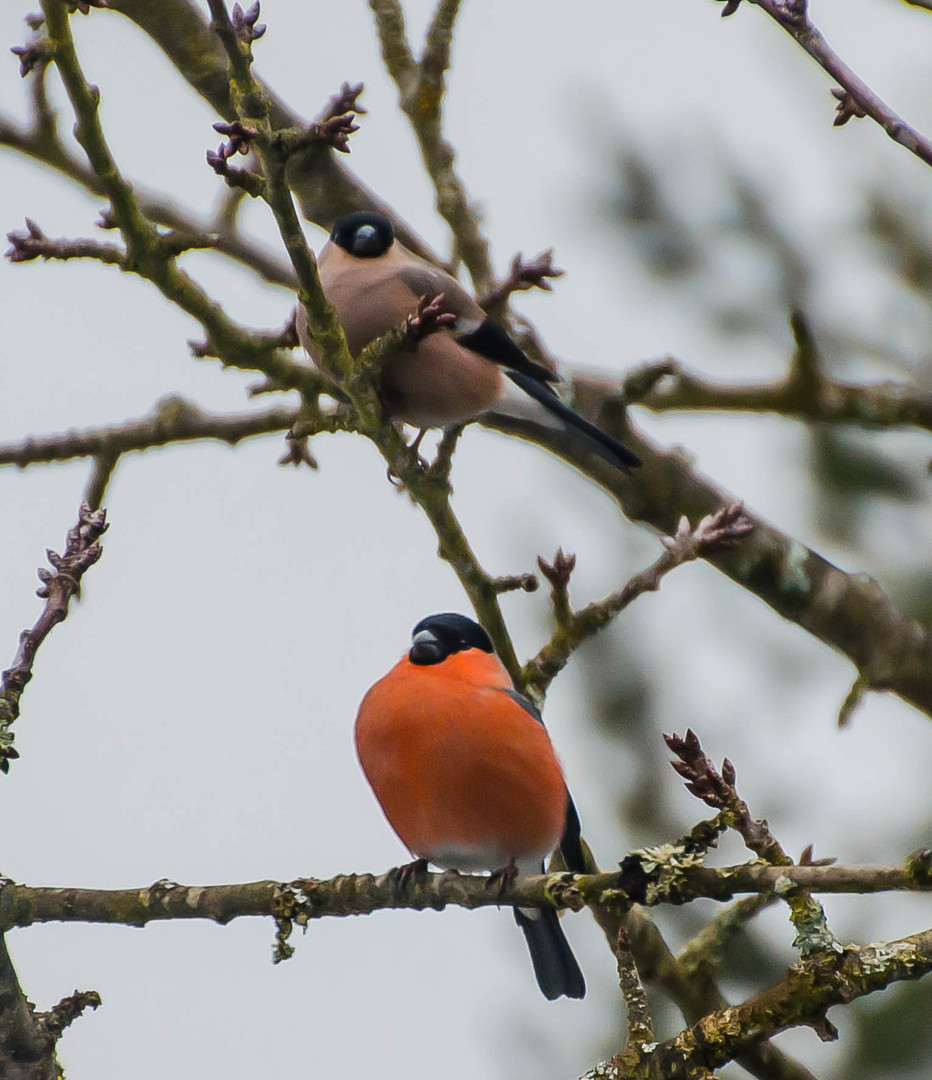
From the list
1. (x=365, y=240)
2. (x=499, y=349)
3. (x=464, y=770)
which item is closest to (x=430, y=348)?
(x=499, y=349)

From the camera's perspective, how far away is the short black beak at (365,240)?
186 inches

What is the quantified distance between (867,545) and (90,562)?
3.40 meters

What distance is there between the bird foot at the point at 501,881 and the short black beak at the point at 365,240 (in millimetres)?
2081

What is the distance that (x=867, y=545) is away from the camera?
543 centimetres

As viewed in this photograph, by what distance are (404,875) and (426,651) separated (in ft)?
3.31

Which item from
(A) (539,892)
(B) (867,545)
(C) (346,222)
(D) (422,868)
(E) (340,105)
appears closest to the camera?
(A) (539,892)

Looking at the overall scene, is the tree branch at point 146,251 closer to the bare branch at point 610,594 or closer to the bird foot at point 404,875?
the bare branch at point 610,594

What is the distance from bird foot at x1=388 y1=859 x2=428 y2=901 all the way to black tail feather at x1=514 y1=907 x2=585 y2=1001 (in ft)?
1.78

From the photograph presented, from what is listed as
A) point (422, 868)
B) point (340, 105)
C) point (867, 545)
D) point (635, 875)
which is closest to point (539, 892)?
point (635, 875)

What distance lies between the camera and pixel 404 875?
3.33 metres

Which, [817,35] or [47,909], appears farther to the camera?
[47,909]

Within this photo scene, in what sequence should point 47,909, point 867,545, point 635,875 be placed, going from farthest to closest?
point 867,545
point 47,909
point 635,875

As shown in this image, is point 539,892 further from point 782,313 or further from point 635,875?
point 782,313

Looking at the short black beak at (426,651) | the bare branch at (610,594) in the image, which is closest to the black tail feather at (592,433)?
the bare branch at (610,594)
